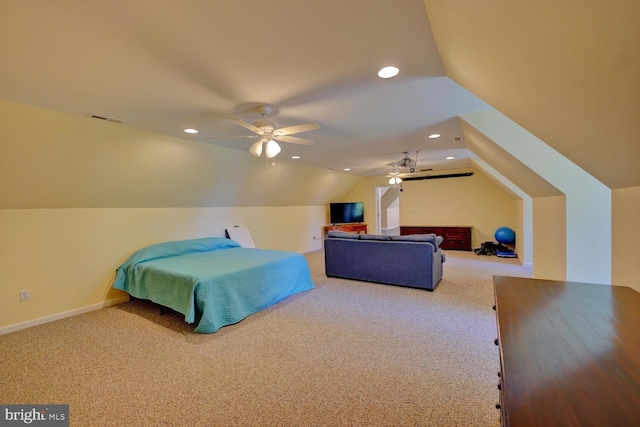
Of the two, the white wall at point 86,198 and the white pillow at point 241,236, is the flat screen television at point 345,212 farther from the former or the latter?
the white wall at point 86,198

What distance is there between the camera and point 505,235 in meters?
6.96

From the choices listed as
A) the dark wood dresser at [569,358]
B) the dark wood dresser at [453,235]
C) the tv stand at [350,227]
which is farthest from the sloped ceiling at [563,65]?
the tv stand at [350,227]

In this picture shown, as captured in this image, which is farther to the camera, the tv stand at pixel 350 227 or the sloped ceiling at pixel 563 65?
the tv stand at pixel 350 227

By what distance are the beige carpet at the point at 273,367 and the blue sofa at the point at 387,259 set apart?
2.13 feet

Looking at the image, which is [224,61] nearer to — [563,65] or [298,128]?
[298,128]

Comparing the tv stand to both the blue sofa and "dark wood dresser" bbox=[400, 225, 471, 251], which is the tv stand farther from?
the blue sofa

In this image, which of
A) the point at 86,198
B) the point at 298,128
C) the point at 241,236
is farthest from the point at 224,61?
the point at 241,236

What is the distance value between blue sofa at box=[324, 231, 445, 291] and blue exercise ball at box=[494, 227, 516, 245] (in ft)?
11.5

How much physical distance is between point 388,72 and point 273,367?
2629 mm

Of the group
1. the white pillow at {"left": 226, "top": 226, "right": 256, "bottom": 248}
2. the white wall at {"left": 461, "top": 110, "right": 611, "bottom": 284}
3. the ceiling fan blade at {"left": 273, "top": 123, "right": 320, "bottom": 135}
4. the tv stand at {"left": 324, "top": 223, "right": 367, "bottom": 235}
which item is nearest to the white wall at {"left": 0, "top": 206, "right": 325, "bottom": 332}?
the white pillow at {"left": 226, "top": 226, "right": 256, "bottom": 248}

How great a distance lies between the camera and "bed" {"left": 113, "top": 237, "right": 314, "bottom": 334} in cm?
298

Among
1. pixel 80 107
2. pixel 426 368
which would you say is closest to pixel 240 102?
pixel 80 107

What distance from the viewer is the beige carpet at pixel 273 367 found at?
1807mm

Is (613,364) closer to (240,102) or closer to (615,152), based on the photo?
(615,152)
